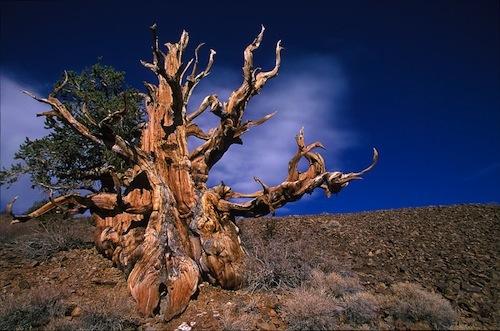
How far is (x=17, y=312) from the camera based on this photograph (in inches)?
247

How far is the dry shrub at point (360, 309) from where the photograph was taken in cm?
605

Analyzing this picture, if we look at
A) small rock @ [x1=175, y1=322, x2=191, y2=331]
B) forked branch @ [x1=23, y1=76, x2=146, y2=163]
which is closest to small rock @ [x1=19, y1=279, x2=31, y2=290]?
forked branch @ [x1=23, y1=76, x2=146, y2=163]

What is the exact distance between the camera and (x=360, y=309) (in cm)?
616

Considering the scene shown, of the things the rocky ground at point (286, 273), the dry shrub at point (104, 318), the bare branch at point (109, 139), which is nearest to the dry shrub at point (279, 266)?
the rocky ground at point (286, 273)

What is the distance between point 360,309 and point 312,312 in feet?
2.36

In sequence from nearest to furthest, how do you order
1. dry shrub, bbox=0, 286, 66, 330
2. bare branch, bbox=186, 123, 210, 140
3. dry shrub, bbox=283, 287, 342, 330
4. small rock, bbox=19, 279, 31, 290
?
dry shrub, bbox=283, 287, 342, 330 → dry shrub, bbox=0, 286, 66, 330 → small rock, bbox=19, 279, 31, 290 → bare branch, bbox=186, 123, 210, 140

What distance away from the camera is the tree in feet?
24.8

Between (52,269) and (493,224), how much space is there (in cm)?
1179

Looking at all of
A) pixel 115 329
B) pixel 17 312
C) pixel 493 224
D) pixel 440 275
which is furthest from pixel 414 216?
pixel 17 312

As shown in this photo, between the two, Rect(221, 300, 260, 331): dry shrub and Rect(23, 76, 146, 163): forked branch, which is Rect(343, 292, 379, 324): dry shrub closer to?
Rect(221, 300, 260, 331): dry shrub

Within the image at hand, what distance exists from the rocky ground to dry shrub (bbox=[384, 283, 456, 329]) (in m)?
0.14

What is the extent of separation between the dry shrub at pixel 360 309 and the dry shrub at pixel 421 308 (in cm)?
33

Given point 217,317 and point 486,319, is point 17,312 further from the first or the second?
point 486,319

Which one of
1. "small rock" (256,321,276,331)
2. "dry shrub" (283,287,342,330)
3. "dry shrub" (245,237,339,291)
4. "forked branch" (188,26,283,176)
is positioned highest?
"forked branch" (188,26,283,176)
